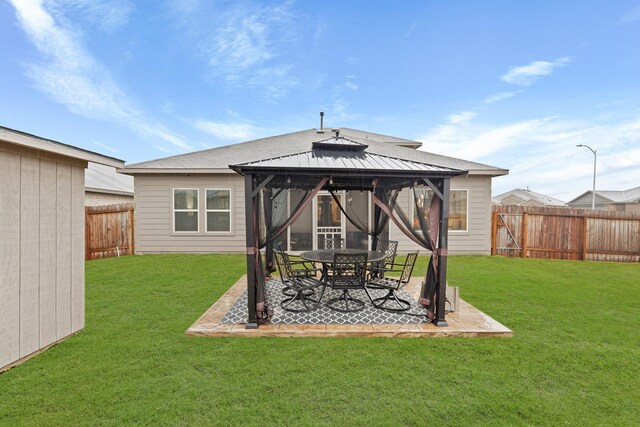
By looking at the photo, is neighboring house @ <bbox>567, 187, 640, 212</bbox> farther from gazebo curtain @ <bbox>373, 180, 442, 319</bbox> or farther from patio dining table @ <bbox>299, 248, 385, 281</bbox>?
patio dining table @ <bbox>299, 248, 385, 281</bbox>

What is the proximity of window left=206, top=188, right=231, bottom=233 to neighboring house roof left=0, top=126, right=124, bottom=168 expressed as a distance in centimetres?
564

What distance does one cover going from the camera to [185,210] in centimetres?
990

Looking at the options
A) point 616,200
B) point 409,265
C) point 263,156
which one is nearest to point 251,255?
point 409,265

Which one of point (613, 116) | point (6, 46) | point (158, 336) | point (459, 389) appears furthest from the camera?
point (613, 116)

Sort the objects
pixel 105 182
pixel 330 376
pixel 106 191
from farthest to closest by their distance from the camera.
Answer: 1. pixel 105 182
2. pixel 106 191
3. pixel 330 376

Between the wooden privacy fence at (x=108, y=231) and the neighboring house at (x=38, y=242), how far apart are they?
677 centimetres

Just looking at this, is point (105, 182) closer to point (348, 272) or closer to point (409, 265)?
point (348, 272)

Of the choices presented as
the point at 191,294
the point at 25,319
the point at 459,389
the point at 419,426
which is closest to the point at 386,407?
the point at 419,426

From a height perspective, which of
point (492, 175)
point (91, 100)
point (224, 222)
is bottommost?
point (224, 222)

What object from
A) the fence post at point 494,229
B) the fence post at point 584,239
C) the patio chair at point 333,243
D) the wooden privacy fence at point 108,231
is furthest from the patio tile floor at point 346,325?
the fence post at point 584,239

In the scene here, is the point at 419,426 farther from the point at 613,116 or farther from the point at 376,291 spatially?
the point at 613,116

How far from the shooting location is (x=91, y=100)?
12.8 metres

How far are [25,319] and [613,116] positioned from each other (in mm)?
23055

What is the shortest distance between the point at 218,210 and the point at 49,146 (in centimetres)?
689
